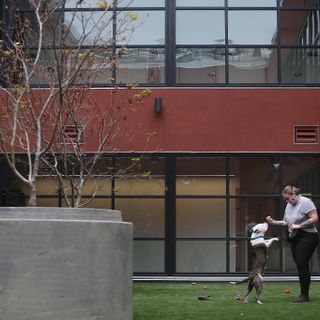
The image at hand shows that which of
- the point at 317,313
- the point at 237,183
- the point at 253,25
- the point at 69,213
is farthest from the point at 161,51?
the point at 69,213

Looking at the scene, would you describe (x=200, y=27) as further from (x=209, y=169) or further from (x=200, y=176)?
(x=200, y=176)

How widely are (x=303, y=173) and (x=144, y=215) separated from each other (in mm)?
3907

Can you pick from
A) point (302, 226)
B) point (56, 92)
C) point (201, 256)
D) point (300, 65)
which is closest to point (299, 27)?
point (300, 65)

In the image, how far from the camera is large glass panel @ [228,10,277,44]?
16.1 metres

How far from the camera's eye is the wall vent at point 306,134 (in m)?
15.4

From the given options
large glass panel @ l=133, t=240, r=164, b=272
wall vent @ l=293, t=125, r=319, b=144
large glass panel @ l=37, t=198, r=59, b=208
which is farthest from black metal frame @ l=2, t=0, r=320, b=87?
large glass panel @ l=133, t=240, r=164, b=272

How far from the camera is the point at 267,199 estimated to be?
1541 centimetres

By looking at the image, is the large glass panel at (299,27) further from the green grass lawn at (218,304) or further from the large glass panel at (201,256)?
the green grass lawn at (218,304)

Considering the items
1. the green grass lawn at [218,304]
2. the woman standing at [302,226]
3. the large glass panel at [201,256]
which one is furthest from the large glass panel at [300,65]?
the woman standing at [302,226]

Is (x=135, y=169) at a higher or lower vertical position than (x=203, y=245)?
higher

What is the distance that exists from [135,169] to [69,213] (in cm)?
975

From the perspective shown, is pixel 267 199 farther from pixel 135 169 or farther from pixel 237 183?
pixel 135 169

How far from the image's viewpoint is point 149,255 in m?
15.5

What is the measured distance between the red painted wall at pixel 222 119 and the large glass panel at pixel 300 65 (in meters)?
0.49
